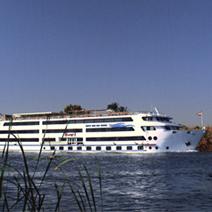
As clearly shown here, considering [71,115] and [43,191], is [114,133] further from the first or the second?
[43,191]

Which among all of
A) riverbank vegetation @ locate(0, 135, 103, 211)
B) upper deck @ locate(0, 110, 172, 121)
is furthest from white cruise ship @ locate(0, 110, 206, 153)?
riverbank vegetation @ locate(0, 135, 103, 211)

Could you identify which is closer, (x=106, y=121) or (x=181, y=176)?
(x=181, y=176)

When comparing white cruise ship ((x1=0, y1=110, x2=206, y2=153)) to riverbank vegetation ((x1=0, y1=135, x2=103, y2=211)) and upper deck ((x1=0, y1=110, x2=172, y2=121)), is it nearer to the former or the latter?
upper deck ((x1=0, y1=110, x2=172, y2=121))

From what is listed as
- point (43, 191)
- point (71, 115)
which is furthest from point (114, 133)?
point (43, 191)

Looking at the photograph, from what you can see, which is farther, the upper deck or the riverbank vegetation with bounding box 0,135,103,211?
the upper deck

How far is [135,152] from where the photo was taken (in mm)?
48531

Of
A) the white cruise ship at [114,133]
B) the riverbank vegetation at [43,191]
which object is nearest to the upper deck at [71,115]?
the white cruise ship at [114,133]

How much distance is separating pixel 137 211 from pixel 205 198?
13.9 feet

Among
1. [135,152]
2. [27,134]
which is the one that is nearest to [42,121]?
[27,134]

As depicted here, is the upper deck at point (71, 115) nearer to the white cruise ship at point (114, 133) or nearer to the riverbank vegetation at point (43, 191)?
the white cruise ship at point (114, 133)

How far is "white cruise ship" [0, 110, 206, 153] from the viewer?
4794 cm

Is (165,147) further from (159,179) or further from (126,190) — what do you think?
(126,190)

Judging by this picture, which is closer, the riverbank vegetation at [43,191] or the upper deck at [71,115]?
the riverbank vegetation at [43,191]

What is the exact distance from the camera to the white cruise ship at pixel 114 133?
47938 mm
